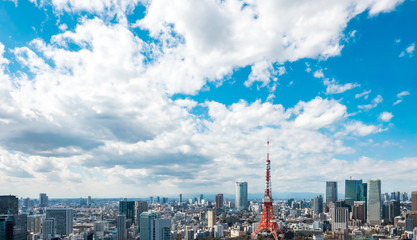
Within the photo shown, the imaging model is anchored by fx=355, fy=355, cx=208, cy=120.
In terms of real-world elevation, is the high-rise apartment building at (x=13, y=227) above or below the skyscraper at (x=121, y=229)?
above

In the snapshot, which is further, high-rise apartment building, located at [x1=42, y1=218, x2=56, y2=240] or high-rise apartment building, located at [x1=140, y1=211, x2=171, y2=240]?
high-rise apartment building, located at [x1=42, y1=218, x2=56, y2=240]

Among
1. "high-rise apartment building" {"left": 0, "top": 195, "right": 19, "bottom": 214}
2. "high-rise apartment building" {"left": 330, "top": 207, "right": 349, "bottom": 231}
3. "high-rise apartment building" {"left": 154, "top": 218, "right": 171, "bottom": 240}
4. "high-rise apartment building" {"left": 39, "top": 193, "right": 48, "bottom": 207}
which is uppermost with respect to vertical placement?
"high-rise apartment building" {"left": 0, "top": 195, "right": 19, "bottom": 214}

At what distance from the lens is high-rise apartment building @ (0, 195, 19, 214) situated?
2592 centimetres

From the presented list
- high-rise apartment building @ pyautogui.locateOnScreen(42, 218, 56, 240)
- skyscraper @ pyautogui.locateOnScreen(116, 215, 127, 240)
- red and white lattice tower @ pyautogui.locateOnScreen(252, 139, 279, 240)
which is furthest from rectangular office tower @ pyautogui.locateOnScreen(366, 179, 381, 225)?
high-rise apartment building @ pyautogui.locateOnScreen(42, 218, 56, 240)

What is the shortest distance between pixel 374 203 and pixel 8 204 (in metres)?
40.1

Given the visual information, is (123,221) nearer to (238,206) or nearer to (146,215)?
(146,215)

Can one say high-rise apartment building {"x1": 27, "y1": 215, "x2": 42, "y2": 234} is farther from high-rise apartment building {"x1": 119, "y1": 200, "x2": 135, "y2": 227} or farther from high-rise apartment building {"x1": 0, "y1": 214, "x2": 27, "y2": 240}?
high-rise apartment building {"x1": 0, "y1": 214, "x2": 27, "y2": 240}

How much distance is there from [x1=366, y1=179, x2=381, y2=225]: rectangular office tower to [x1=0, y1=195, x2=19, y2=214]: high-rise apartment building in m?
36.0

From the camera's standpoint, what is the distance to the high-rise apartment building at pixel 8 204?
85.0 feet

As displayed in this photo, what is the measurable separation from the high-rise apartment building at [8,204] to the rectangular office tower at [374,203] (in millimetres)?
36044

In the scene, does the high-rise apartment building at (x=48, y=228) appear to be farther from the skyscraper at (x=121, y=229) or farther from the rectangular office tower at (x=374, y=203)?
the rectangular office tower at (x=374, y=203)

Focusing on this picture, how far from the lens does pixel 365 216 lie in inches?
1736

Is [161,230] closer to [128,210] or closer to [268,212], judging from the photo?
[268,212]

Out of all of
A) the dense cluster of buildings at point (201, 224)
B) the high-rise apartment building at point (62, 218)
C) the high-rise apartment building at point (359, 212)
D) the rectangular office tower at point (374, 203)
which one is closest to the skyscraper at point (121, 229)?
the dense cluster of buildings at point (201, 224)
